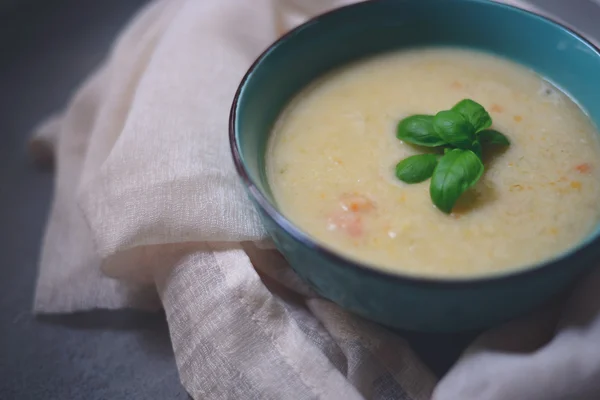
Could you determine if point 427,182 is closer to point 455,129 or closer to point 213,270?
point 455,129

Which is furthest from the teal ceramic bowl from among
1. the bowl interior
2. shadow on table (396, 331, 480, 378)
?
shadow on table (396, 331, 480, 378)

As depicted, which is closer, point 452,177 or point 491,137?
point 452,177

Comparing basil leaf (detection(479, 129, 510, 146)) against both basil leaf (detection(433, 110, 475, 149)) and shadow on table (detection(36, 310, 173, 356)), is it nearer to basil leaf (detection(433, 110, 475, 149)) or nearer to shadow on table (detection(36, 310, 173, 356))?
basil leaf (detection(433, 110, 475, 149))

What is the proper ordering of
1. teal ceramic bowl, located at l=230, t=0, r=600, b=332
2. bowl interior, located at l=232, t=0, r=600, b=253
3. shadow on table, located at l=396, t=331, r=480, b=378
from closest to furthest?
teal ceramic bowl, located at l=230, t=0, r=600, b=332 < shadow on table, located at l=396, t=331, r=480, b=378 < bowl interior, located at l=232, t=0, r=600, b=253

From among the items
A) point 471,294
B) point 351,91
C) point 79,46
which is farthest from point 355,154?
point 79,46

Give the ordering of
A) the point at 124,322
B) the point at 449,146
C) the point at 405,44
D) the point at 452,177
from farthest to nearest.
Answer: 1. the point at 405,44
2. the point at 124,322
3. the point at 449,146
4. the point at 452,177

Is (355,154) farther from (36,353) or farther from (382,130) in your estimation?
(36,353)

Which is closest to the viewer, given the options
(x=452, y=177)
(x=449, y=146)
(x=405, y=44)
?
(x=452, y=177)

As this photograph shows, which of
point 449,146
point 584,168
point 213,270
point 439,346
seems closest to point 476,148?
point 449,146
